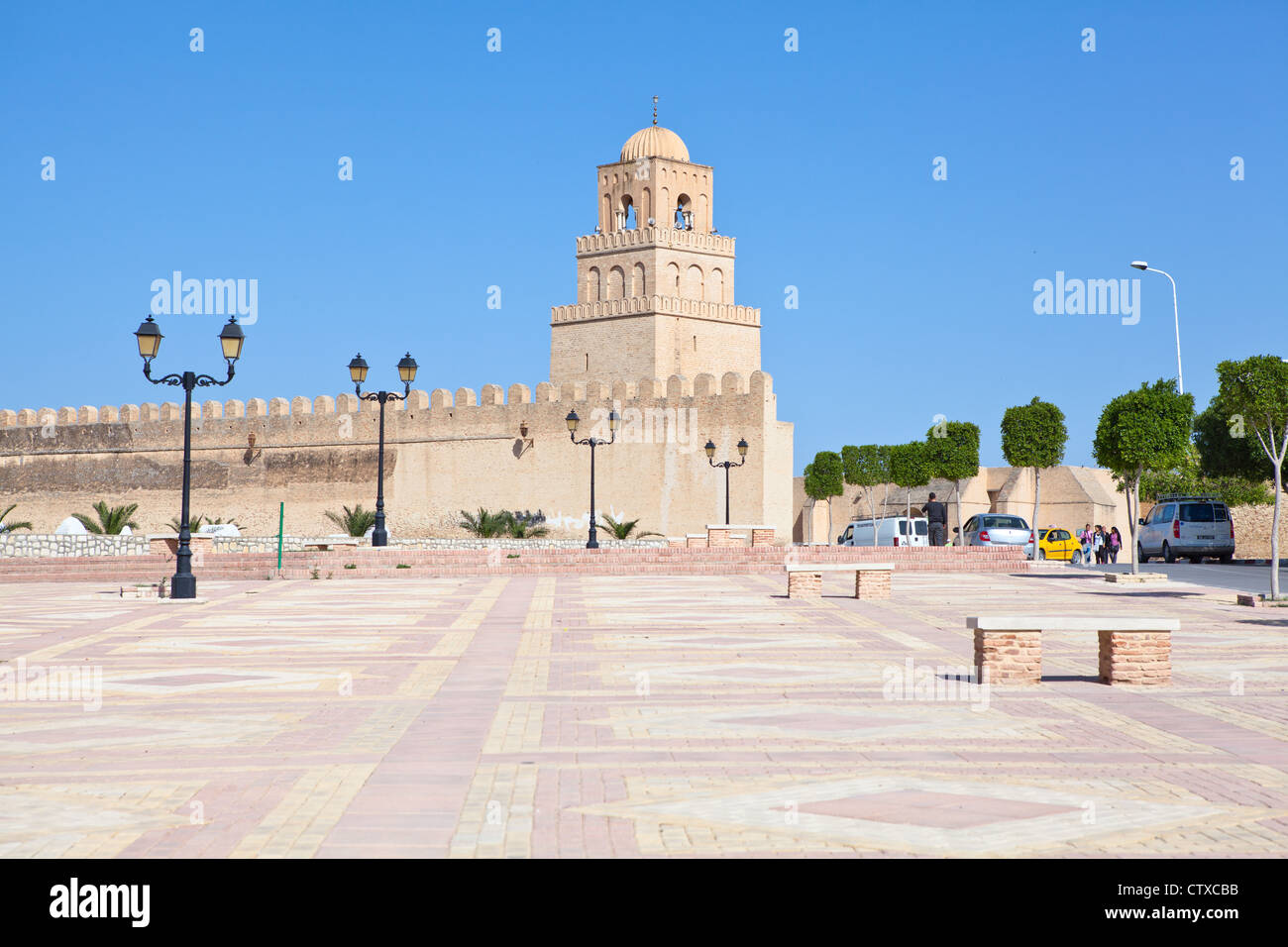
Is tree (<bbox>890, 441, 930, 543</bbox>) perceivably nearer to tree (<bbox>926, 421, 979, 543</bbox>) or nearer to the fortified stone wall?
tree (<bbox>926, 421, 979, 543</bbox>)

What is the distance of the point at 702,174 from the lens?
4672 centimetres

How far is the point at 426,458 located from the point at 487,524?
4691mm

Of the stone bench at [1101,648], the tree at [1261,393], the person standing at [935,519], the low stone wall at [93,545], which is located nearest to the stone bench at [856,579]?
the tree at [1261,393]

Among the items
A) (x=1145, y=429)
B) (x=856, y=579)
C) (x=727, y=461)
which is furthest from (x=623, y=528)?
(x=856, y=579)

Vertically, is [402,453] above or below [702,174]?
below

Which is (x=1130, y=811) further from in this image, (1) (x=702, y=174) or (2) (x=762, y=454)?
(1) (x=702, y=174)

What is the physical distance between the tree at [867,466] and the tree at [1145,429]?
1494 inches

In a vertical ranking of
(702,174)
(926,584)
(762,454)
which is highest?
(702,174)

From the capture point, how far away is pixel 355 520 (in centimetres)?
3919

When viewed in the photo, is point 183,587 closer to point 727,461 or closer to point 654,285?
point 727,461

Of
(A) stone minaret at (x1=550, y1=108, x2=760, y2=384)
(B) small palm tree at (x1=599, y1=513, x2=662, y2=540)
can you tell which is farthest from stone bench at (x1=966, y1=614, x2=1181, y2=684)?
(A) stone minaret at (x1=550, y1=108, x2=760, y2=384)
